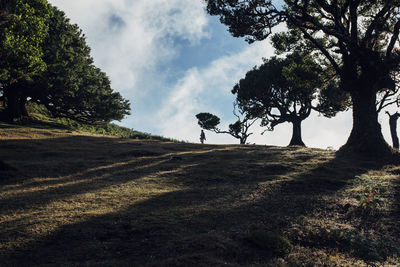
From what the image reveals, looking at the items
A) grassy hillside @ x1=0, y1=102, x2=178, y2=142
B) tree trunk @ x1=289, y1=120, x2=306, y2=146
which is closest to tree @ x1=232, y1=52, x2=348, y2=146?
tree trunk @ x1=289, y1=120, x2=306, y2=146

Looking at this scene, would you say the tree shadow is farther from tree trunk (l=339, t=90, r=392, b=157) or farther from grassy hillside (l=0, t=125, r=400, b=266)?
tree trunk (l=339, t=90, r=392, b=157)

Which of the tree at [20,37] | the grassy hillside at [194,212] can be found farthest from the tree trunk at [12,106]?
the grassy hillside at [194,212]

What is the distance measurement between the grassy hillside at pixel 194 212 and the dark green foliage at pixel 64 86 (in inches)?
598

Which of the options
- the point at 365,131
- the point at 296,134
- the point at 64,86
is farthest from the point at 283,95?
the point at 64,86

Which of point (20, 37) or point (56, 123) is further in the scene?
point (56, 123)

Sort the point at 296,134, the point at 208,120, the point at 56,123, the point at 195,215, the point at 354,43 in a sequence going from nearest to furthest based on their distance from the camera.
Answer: the point at 195,215 → the point at 354,43 → the point at 56,123 → the point at 296,134 → the point at 208,120

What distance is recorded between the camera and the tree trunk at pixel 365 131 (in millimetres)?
20641

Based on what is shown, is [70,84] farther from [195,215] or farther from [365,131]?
[365,131]

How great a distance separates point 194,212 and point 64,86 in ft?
91.8

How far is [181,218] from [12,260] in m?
4.45

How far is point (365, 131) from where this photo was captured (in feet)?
69.8

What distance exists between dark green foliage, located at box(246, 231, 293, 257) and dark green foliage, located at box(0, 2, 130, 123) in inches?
1133

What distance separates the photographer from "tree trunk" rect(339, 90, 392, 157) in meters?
→ 20.6

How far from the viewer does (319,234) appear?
825cm
